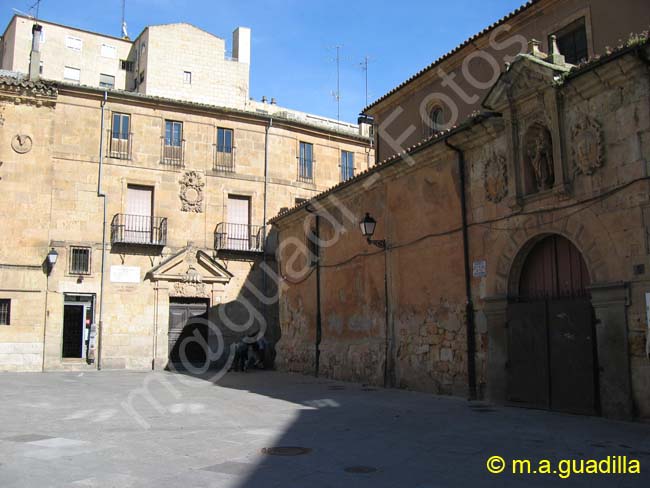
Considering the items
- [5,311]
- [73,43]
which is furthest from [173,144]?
[73,43]

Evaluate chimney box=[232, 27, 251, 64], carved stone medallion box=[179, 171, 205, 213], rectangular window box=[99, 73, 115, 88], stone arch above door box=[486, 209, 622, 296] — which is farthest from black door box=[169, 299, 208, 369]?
rectangular window box=[99, 73, 115, 88]

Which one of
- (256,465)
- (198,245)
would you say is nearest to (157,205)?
(198,245)

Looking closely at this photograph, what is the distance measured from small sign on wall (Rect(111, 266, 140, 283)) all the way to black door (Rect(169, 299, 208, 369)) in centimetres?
165

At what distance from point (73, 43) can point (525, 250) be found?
4373cm

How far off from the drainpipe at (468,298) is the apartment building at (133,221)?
43.6ft

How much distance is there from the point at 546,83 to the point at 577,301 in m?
3.54

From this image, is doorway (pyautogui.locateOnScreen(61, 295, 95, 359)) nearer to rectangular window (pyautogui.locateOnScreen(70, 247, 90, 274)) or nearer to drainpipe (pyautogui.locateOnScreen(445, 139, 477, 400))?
rectangular window (pyautogui.locateOnScreen(70, 247, 90, 274))

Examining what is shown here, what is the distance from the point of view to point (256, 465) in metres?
6.22

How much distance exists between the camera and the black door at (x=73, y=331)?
2186 cm

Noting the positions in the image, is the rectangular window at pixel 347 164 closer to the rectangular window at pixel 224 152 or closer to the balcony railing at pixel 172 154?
the rectangular window at pixel 224 152

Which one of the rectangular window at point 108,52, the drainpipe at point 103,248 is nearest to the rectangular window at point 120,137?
the drainpipe at point 103,248

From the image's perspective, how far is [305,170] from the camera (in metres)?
26.8

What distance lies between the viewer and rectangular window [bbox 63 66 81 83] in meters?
45.3

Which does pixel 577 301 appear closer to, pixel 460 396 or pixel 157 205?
pixel 460 396
